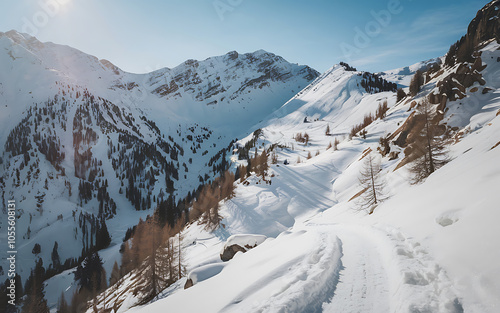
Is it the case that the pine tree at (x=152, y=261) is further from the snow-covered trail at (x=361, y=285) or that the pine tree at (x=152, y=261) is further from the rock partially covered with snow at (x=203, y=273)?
the snow-covered trail at (x=361, y=285)

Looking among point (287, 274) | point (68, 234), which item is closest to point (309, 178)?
point (287, 274)

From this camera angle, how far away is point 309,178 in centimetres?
5038

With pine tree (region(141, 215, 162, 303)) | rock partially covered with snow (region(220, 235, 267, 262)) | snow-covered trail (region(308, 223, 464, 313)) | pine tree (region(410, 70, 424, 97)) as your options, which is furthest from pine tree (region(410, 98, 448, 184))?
pine tree (region(410, 70, 424, 97))

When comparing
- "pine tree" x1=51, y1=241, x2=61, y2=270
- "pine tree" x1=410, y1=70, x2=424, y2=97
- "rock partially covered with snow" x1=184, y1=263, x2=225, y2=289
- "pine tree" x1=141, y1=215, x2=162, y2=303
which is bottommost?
"pine tree" x1=51, y1=241, x2=61, y2=270

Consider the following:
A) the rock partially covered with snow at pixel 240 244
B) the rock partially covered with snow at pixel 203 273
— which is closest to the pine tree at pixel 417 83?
the rock partially covered with snow at pixel 240 244

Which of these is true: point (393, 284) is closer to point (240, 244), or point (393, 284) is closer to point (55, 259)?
point (240, 244)

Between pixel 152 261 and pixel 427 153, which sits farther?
pixel 152 261

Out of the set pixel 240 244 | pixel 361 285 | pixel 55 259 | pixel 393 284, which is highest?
pixel 393 284

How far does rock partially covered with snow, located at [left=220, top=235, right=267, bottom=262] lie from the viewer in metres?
19.9

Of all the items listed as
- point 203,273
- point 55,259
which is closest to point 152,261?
point 203,273

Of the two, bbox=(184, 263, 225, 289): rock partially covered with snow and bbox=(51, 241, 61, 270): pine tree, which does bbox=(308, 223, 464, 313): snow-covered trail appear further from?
bbox=(51, 241, 61, 270): pine tree

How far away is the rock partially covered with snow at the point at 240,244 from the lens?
19.9 metres

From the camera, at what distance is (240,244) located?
66.8 ft

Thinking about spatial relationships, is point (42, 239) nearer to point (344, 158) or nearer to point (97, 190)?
point (97, 190)
